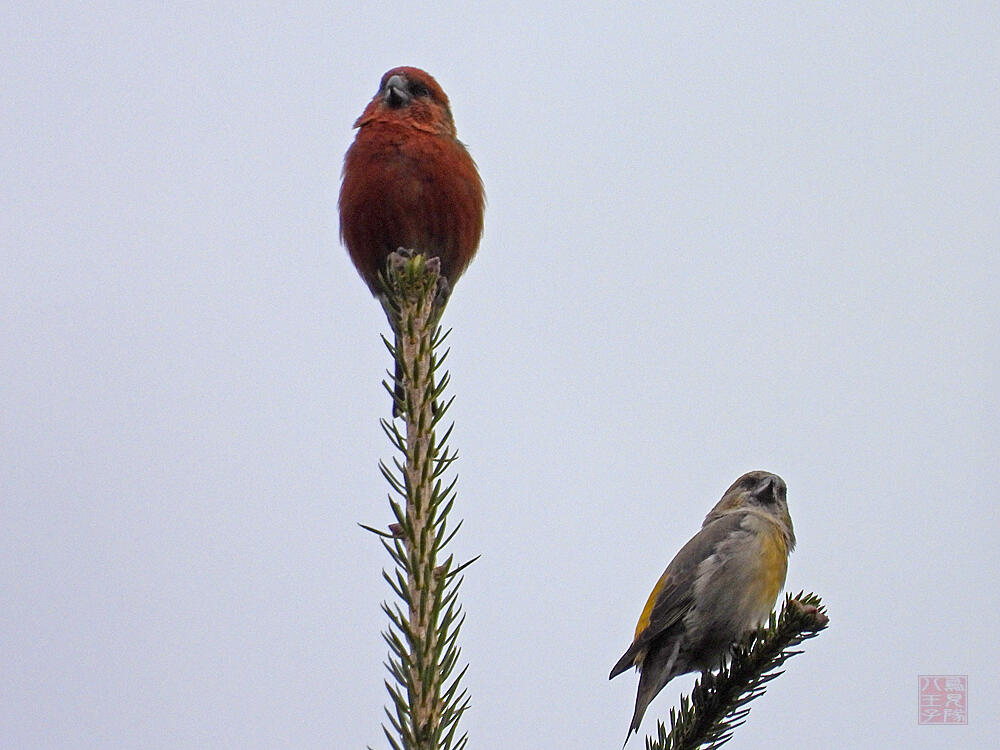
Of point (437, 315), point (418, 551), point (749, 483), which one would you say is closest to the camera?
point (418, 551)

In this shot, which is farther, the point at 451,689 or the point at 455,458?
the point at 455,458

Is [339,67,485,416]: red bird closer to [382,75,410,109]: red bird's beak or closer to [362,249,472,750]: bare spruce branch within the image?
[382,75,410,109]: red bird's beak

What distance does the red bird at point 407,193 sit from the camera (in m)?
4.78

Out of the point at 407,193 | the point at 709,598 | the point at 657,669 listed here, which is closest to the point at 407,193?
the point at 407,193

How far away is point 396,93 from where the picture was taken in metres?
5.30

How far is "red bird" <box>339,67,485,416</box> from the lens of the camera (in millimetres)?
4781

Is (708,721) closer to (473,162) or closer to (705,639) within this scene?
(705,639)

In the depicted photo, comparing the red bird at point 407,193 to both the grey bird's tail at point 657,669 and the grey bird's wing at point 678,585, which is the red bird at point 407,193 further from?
the grey bird's tail at point 657,669

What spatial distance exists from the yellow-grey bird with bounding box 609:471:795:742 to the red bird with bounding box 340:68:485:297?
69.0 inches

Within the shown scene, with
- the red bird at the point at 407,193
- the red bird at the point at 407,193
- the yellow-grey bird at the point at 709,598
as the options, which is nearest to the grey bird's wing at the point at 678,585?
the yellow-grey bird at the point at 709,598

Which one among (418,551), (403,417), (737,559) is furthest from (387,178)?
(418,551)

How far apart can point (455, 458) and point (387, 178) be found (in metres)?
2.82

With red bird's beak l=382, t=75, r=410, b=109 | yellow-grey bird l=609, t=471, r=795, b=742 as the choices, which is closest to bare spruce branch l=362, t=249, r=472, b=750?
yellow-grey bird l=609, t=471, r=795, b=742

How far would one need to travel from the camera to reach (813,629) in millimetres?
2453
